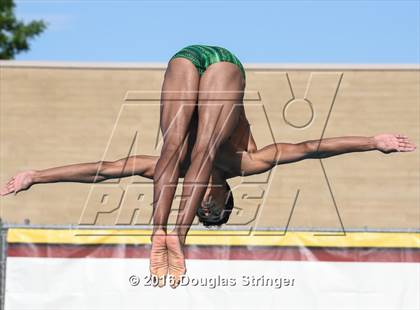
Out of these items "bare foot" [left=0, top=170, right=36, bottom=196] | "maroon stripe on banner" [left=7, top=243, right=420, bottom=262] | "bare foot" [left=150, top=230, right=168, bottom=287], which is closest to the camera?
"bare foot" [left=150, top=230, right=168, bottom=287]

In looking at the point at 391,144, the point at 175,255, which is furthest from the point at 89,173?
the point at 391,144

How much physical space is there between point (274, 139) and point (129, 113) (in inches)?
168

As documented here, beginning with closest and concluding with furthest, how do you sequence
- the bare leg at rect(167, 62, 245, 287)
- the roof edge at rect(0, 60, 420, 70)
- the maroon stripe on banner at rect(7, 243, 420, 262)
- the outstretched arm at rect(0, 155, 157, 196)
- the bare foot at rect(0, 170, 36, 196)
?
the bare leg at rect(167, 62, 245, 287), the outstretched arm at rect(0, 155, 157, 196), the bare foot at rect(0, 170, 36, 196), the maroon stripe on banner at rect(7, 243, 420, 262), the roof edge at rect(0, 60, 420, 70)

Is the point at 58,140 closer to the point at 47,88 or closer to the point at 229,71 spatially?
the point at 47,88

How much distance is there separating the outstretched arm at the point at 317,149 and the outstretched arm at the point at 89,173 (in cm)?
114

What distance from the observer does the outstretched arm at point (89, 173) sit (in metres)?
11.0

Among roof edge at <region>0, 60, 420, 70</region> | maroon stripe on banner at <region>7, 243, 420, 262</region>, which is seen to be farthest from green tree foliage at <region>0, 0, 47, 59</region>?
maroon stripe on banner at <region>7, 243, 420, 262</region>

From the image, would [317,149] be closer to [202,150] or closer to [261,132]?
[202,150]

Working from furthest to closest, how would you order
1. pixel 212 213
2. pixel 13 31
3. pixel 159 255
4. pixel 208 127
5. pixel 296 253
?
pixel 13 31 < pixel 296 253 < pixel 212 213 < pixel 159 255 < pixel 208 127

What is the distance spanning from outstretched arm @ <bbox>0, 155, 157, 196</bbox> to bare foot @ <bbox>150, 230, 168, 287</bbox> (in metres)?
1.26

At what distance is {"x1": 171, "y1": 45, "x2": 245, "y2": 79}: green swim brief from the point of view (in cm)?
947

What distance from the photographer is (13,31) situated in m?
49.9

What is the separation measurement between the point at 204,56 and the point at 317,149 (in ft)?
6.33

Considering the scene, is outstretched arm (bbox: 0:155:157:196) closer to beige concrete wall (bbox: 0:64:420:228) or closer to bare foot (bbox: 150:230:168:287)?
bare foot (bbox: 150:230:168:287)
